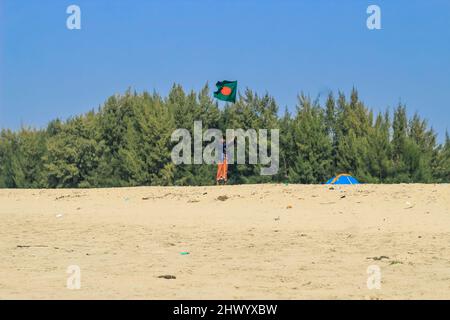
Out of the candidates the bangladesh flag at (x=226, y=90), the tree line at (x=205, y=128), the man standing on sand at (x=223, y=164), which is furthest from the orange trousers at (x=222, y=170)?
the tree line at (x=205, y=128)

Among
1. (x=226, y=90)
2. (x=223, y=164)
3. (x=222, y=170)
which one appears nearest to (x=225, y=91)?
(x=226, y=90)

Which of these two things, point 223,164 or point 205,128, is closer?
point 223,164

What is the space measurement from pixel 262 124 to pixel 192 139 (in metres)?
4.61

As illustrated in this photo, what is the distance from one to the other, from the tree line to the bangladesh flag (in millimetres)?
15610

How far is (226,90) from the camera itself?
26.6 meters

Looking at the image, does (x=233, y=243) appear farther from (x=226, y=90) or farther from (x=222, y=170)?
(x=226, y=90)

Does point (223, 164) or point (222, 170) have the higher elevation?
point (223, 164)

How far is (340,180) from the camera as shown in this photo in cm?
3516

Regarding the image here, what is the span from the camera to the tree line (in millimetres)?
41656

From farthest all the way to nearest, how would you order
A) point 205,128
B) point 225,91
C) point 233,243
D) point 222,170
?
point 205,128, point 225,91, point 222,170, point 233,243

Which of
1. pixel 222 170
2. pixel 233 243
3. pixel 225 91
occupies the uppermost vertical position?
pixel 225 91

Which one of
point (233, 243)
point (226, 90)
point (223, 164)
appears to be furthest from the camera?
point (226, 90)

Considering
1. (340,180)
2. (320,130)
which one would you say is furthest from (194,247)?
(320,130)

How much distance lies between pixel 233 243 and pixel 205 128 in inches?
1377
